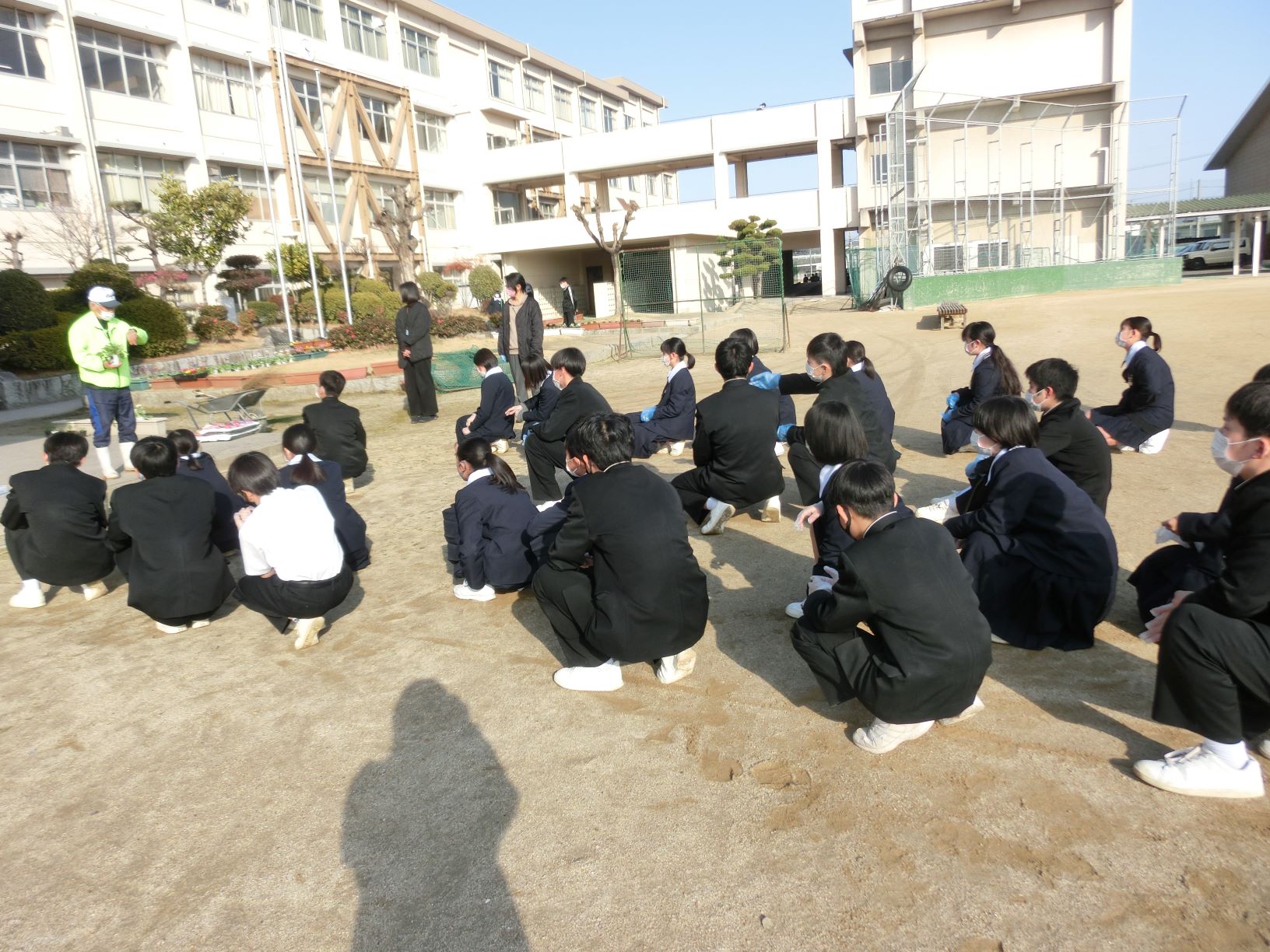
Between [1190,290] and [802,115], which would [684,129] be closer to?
[802,115]

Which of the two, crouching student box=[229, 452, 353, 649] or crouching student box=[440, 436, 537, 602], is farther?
crouching student box=[440, 436, 537, 602]

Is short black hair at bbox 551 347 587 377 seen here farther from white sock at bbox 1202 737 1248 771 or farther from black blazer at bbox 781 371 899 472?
white sock at bbox 1202 737 1248 771

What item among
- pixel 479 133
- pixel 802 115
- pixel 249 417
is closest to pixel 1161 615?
pixel 249 417

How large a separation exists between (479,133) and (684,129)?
35.1ft

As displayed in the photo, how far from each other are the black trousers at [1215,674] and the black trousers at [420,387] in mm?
8983

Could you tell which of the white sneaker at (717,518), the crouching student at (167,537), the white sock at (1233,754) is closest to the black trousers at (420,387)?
the white sneaker at (717,518)

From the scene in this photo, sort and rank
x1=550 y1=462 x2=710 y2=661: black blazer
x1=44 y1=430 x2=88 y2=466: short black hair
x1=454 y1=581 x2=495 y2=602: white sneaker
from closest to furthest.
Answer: x1=550 y1=462 x2=710 y2=661: black blazer → x1=454 y1=581 x2=495 y2=602: white sneaker → x1=44 y1=430 x2=88 y2=466: short black hair

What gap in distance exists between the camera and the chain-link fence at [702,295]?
18.3 metres

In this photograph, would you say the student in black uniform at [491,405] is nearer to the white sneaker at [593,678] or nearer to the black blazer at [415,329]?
the black blazer at [415,329]

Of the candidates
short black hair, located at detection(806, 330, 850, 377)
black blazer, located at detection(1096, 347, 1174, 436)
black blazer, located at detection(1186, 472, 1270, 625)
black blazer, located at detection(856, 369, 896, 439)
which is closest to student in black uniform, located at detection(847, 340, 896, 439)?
black blazer, located at detection(856, 369, 896, 439)

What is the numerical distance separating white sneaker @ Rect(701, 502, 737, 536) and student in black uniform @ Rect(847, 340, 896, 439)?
119cm

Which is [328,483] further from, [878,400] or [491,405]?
[878,400]

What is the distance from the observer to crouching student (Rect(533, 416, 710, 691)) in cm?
337

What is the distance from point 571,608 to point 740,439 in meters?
2.12
